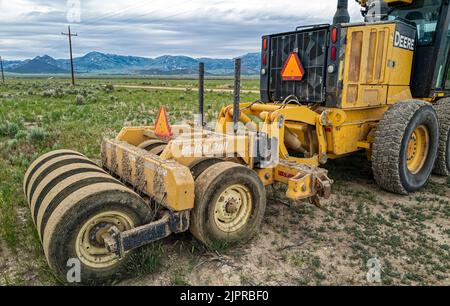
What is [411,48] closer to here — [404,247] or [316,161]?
[316,161]

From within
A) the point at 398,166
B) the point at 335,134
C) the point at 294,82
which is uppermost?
the point at 294,82

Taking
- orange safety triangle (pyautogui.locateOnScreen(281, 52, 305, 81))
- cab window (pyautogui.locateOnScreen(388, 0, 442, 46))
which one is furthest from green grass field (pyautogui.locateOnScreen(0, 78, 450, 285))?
cab window (pyautogui.locateOnScreen(388, 0, 442, 46))

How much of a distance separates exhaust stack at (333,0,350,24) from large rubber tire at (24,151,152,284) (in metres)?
4.46

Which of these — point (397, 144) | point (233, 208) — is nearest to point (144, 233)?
point (233, 208)

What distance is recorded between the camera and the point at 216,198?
3.90 metres

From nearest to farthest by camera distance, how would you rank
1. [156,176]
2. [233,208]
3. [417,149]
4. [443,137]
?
1. [156,176]
2. [233,208]
3. [417,149]
4. [443,137]

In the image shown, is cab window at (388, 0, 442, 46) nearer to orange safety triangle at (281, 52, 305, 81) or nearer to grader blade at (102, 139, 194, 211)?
orange safety triangle at (281, 52, 305, 81)

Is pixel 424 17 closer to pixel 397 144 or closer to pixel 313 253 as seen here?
pixel 397 144

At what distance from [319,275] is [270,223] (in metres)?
1.34

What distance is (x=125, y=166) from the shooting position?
4.61 meters

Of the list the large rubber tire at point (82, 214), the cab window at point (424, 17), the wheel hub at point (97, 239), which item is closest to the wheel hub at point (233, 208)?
the large rubber tire at point (82, 214)

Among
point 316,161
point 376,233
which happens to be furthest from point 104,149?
point 376,233

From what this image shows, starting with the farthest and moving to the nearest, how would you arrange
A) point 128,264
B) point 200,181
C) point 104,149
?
point 104,149, point 200,181, point 128,264

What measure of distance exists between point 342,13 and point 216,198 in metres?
3.98
